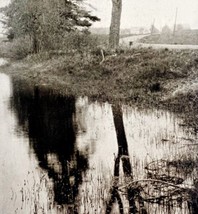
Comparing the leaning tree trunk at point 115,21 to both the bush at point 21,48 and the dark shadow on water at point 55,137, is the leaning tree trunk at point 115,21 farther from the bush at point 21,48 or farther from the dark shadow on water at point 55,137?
the bush at point 21,48

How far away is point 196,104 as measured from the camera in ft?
39.1

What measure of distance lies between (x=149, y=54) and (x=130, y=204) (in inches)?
510

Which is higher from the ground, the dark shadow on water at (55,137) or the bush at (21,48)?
the bush at (21,48)

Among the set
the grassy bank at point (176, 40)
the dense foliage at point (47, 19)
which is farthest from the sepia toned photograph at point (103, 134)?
the grassy bank at point (176, 40)

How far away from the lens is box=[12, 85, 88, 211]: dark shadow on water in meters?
7.18

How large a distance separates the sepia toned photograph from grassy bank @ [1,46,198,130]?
0.15 feet

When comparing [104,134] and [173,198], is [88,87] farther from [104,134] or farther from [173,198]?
[173,198]

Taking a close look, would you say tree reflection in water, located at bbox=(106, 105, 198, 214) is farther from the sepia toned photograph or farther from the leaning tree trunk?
the leaning tree trunk

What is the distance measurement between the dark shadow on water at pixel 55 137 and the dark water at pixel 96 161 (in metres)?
0.02

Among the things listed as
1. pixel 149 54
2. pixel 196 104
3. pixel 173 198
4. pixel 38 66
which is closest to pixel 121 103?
pixel 196 104

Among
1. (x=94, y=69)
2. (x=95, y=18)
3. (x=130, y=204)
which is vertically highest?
(x=95, y=18)

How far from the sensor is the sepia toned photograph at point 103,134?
6508 mm

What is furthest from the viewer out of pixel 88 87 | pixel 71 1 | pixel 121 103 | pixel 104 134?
pixel 71 1

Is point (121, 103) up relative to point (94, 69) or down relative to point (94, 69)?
down
